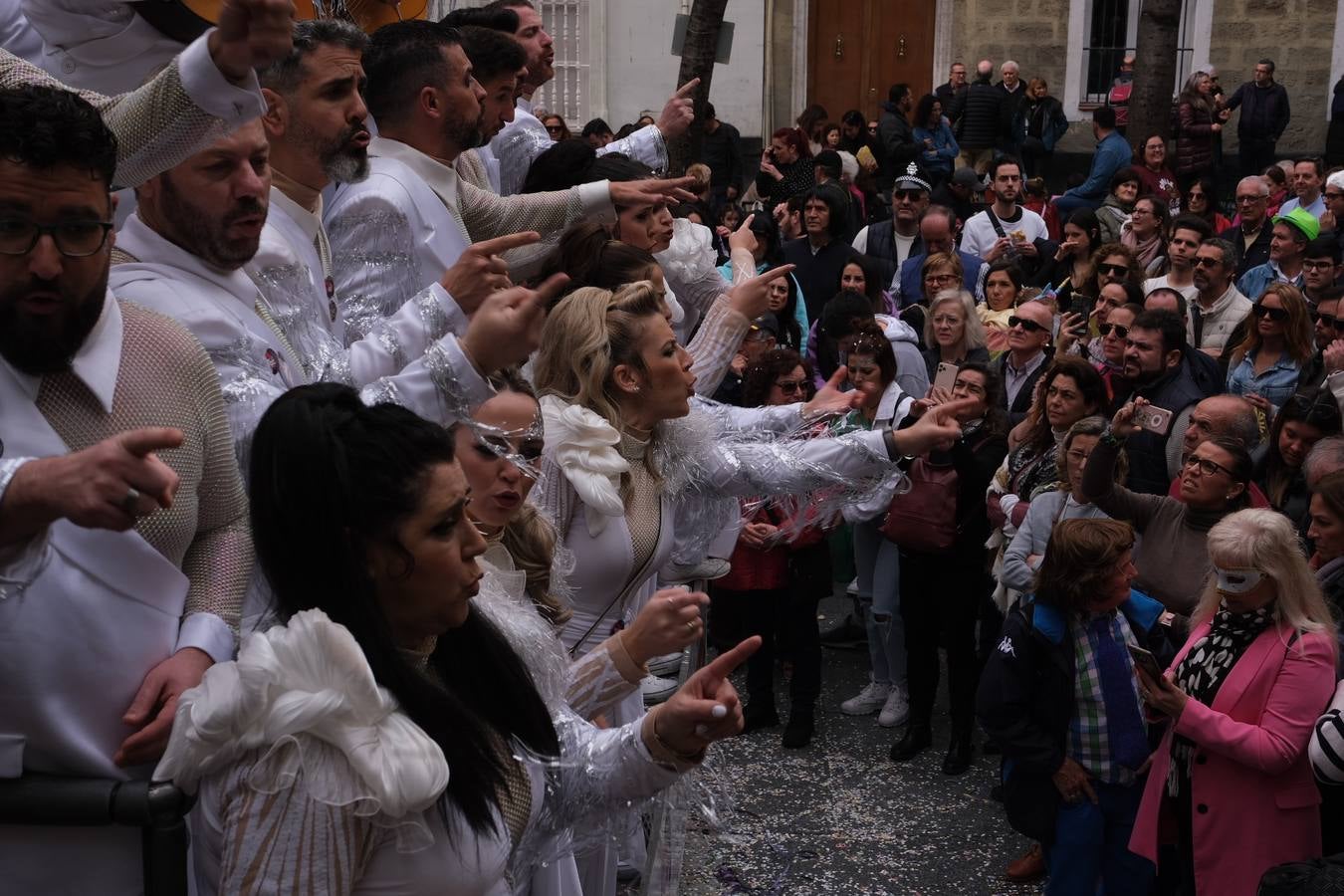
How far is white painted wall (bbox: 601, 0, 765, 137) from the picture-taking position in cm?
1966

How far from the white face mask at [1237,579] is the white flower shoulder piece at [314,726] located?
299cm

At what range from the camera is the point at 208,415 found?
2330 mm

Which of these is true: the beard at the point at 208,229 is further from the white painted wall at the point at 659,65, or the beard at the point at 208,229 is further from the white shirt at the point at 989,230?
the white painted wall at the point at 659,65

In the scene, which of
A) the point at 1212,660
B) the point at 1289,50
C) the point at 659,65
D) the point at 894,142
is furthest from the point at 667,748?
the point at 659,65

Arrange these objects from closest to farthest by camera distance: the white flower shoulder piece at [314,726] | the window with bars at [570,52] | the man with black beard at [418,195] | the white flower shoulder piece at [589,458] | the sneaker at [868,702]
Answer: the white flower shoulder piece at [314,726]
the white flower shoulder piece at [589,458]
the man with black beard at [418,195]
the sneaker at [868,702]
the window with bars at [570,52]

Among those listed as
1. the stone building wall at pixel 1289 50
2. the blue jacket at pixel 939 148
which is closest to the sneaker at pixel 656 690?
the blue jacket at pixel 939 148

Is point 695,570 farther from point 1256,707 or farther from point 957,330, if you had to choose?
point 957,330

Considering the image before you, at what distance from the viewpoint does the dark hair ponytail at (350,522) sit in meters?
2.02

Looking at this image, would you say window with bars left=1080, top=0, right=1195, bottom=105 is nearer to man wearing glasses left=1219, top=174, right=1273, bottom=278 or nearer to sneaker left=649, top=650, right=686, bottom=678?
man wearing glasses left=1219, top=174, right=1273, bottom=278

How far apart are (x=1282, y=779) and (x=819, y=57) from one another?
17562 mm

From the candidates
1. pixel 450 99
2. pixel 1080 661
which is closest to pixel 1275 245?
pixel 1080 661

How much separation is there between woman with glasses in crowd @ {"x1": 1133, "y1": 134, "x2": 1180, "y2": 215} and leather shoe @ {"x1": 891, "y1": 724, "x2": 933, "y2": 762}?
284 inches

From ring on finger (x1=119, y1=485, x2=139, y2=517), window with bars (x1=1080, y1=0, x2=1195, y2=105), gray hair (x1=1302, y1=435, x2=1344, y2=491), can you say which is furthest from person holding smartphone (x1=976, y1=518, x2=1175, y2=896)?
window with bars (x1=1080, y1=0, x2=1195, y2=105)

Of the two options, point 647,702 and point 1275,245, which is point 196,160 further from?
point 1275,245
